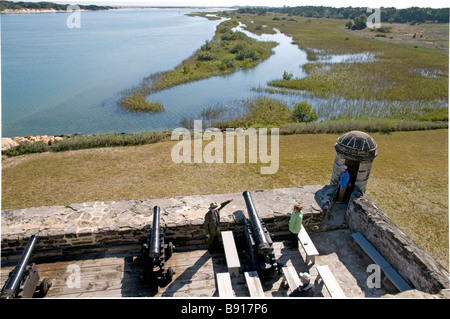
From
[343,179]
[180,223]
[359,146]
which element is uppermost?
[359,146]

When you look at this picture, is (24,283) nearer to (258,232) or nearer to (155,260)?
(155,260)

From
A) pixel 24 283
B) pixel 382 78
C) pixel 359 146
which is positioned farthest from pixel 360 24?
pixel 24 283

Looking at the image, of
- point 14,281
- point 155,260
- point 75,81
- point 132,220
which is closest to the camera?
point 14,281

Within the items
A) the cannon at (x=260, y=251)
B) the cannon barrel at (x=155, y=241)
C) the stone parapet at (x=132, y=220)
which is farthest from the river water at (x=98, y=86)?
the cannon at (x=260, y=251)

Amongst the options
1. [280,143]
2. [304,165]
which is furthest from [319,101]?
[304,165]

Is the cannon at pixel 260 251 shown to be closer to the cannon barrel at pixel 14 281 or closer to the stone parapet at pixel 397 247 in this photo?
the stone parapet at pixel 397 247

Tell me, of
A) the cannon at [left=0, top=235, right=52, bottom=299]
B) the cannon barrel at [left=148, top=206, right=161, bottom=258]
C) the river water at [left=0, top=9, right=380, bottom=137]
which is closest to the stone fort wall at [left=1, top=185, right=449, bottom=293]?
the cannon barrel at [left=148, top=206, right=161, bottom=258]

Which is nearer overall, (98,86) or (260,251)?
(260,251)
